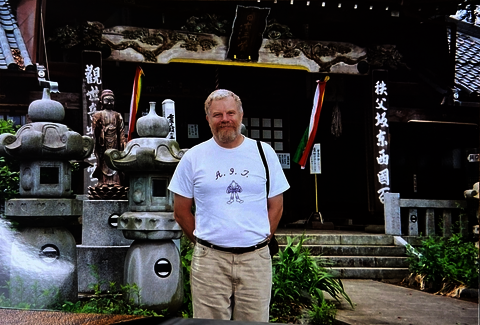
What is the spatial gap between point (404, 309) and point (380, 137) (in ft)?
12.7

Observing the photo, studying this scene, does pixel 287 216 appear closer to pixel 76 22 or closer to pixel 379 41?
pixel 379 41

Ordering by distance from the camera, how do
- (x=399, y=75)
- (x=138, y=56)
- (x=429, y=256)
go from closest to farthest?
(x=429, y=256)
(x=138, y=56)
(x=399, y=75)

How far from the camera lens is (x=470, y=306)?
3904 millimetres

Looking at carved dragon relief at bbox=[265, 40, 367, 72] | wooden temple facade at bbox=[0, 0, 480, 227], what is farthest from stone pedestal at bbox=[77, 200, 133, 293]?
carved dragon relief at bbox=[265, 40, 367, 72]

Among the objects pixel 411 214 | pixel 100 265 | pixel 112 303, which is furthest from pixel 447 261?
pixel 100 265

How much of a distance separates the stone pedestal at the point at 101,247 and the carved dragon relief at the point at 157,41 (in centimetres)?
254

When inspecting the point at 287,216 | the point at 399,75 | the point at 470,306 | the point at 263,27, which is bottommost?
the point at 470,306

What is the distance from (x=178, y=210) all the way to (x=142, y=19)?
16.0 ft

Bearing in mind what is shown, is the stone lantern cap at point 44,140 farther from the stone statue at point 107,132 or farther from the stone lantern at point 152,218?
the stone statue at point 107,132

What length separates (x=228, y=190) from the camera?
7.42ft

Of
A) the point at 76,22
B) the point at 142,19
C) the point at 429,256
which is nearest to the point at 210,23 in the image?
the point at 142,19

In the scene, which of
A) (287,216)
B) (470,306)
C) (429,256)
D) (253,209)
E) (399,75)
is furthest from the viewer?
(287,216)

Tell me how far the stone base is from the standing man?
2.38 m

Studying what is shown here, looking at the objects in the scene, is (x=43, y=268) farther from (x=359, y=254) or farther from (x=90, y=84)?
(x=359, y=254)
